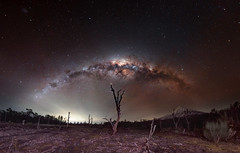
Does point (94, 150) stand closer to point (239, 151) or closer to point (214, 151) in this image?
point (214, 151)

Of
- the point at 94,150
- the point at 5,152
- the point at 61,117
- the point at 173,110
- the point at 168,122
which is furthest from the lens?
the point at 61,117

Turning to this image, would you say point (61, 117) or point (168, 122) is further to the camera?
point (61, 117)

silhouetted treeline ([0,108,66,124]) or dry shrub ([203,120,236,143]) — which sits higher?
silhouetted treeline ([0,108,66,124])

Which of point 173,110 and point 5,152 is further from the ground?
point 173,110

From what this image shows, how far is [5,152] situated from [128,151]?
1023 centimetres

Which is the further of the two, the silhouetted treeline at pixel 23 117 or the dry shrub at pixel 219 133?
the silhouetted treeline at pixel 23 117

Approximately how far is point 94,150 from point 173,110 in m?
35.2

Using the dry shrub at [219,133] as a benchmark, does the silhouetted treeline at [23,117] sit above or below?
above

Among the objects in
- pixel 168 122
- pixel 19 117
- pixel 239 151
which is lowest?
pixel 239 151

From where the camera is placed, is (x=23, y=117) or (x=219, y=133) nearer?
(x=219, y=133)

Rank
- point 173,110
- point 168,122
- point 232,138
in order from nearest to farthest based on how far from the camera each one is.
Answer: point 232,138, point 173,110, point 168,122

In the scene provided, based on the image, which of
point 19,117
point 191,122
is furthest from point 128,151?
point 19,117

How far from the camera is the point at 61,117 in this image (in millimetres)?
96812

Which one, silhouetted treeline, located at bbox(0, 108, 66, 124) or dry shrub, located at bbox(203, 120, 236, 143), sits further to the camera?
silhouetted treeline, located at bbox(0, 108, 66, 124)
